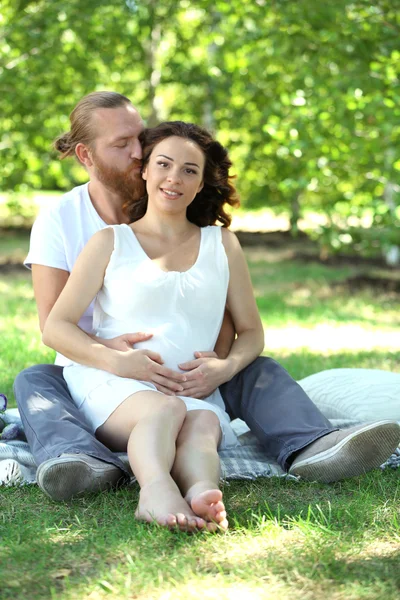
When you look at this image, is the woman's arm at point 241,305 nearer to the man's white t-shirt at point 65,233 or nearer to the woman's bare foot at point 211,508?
the man's white t-shirt at point 65,233

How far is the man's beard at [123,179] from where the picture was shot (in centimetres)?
337

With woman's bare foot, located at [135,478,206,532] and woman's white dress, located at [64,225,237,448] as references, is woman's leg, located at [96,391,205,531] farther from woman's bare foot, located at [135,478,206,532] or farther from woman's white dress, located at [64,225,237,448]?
woman's white dress, located at [64,225,237,448]

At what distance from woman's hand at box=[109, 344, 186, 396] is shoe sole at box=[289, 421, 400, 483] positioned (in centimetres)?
53

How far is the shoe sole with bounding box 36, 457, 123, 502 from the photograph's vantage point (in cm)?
263

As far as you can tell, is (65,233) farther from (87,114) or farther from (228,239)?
(228,239)

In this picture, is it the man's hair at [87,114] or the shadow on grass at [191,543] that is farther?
the man's hair at [87,114]

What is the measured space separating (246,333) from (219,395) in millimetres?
263

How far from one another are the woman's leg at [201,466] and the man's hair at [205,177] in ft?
3.00

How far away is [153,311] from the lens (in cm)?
307

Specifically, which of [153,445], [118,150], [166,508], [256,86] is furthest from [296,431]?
[256,86]

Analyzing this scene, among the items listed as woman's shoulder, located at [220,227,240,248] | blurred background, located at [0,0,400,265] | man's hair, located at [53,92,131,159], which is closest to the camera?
woman's shoulder, located at [220,227,240,248]

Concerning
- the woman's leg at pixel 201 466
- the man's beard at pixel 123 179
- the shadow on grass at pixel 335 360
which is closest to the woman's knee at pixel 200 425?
the woman's leg at pixel 201 466

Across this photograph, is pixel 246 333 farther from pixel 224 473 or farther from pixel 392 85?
pixel 392 85

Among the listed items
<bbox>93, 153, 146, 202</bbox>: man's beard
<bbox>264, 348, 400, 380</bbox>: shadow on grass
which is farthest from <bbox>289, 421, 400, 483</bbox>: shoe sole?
<bbox>264, 348, 400, 380</bbox>: shadow on grass
